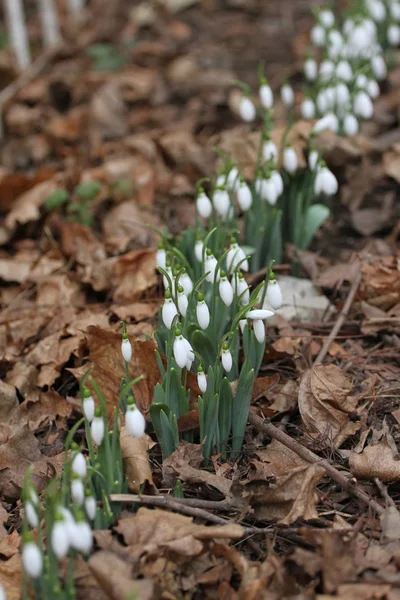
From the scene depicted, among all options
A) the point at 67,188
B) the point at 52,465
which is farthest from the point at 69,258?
the point at 52,465

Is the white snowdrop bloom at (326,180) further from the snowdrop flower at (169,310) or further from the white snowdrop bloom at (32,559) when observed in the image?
the white snowdrop bloom at (32,559)

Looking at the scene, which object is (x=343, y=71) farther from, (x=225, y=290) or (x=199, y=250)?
(x=225, y=290)

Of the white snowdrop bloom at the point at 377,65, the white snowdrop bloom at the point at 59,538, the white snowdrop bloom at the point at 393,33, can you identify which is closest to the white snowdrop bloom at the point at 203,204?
the white snowdrop bloom at the point at 59,538

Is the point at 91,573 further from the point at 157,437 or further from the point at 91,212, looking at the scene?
the point at 91,212

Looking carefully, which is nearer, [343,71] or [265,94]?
[265,94]

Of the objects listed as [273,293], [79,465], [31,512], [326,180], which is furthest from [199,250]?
[31,512]
